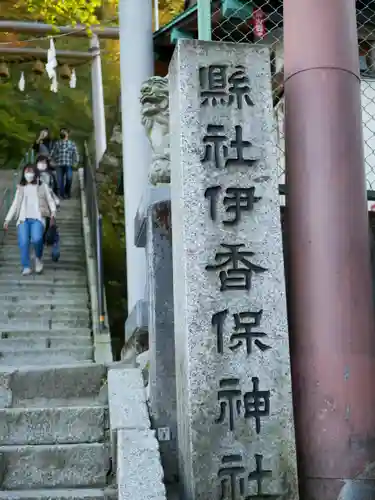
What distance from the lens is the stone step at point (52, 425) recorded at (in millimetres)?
4898

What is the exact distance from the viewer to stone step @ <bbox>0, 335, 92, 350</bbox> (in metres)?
7.91

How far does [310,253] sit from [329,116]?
85 cm

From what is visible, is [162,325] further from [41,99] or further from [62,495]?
[41,99]

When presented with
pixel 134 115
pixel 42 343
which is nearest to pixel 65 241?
pixel 134 115

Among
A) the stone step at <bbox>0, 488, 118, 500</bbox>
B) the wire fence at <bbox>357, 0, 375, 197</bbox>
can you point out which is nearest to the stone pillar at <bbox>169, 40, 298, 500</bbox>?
the stone step at <bbox>0, 488, 118, 500</bbox>

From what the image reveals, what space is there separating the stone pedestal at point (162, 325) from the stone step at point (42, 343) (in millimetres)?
3401

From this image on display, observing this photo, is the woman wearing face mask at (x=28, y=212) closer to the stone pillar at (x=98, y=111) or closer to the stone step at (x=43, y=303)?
the stone step at (x=43, y=303)

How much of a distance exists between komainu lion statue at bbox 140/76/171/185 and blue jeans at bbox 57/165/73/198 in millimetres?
10907

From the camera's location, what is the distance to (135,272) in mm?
8906

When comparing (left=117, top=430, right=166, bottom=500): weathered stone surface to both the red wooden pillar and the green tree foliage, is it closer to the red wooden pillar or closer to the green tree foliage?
the red wooden pillar

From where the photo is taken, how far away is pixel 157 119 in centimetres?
557

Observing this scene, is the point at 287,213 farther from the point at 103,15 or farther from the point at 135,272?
the point at 103,15

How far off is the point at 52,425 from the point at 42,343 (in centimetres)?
311

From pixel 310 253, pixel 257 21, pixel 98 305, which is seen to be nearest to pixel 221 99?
pixel 310 253
